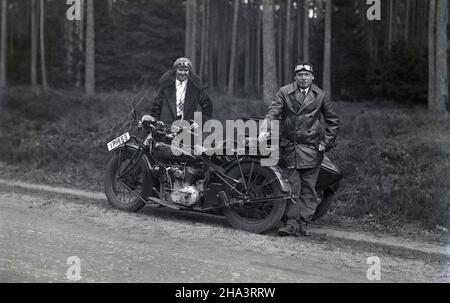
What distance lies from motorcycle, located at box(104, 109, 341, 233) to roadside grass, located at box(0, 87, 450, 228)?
2.76 ft

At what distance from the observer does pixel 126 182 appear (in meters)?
8.43

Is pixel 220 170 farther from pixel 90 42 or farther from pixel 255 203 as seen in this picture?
pixel 90 42

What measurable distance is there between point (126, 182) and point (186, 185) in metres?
1.23

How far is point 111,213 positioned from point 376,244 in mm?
3810

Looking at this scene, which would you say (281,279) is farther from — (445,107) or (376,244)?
(445,107)

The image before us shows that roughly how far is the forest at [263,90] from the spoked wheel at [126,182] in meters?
0.93

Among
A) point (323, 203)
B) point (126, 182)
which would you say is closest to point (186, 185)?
point (126, 182)

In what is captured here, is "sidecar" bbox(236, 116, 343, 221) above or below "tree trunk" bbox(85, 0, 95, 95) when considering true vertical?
below

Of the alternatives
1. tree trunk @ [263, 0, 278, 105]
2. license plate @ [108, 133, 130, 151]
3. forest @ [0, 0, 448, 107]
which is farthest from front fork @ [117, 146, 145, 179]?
forest @ [0, 0, 448, 107]

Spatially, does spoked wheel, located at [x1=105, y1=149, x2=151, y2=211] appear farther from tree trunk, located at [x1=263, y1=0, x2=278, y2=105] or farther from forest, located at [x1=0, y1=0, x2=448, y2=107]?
forest, located at [x1=0, y1=0, x2=448, y2=107]

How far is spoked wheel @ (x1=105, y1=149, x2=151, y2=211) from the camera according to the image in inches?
321

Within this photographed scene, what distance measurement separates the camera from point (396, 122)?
1400 centimetres

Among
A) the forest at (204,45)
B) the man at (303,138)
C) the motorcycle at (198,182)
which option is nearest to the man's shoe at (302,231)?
the man at (303,138)

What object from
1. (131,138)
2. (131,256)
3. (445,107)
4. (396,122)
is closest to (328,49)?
(445,107)
